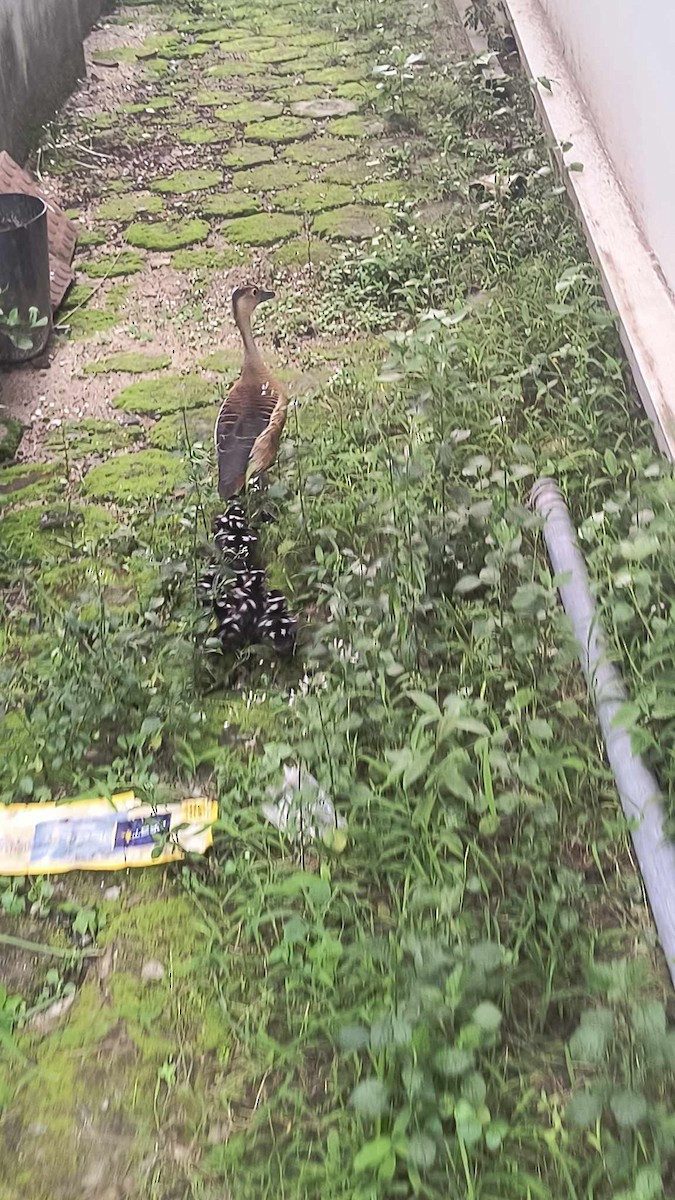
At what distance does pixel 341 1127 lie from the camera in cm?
183

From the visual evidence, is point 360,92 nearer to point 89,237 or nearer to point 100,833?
point 89,237

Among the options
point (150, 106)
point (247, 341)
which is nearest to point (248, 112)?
point (150, 106)

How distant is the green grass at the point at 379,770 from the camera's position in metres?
1.79

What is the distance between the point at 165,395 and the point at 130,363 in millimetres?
360

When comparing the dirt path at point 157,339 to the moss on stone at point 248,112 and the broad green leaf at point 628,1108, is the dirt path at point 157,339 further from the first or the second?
the broad green leaf at point 628,1108

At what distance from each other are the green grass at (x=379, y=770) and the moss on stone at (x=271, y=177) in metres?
1.85

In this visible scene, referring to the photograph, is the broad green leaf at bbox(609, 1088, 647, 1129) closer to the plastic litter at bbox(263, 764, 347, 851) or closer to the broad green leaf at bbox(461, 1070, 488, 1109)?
the broad green leaf at bbox(461, 1070, 488, 1109)

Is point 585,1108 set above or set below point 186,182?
below

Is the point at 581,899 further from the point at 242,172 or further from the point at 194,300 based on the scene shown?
the point at 242,172

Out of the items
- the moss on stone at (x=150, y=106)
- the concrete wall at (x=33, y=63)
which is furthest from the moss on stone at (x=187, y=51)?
the moss on stone at (x=150, y=106)

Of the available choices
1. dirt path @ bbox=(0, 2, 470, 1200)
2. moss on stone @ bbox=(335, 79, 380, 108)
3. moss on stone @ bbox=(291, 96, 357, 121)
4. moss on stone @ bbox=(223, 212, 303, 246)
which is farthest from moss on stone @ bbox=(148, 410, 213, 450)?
moss on stone @ bbox=(335, 79, 380, 108)

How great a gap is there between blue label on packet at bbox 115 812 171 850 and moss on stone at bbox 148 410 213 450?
165 centimetres

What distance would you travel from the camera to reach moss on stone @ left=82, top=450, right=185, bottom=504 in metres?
3.50

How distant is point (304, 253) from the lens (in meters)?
4.80
